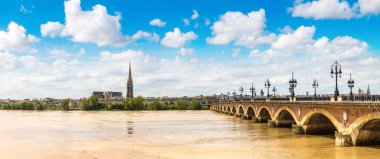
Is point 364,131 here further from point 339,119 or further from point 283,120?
point 283,120

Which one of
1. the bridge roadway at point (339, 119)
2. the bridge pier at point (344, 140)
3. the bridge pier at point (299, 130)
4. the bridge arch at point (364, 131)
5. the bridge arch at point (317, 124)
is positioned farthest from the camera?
the bridge pier at point (299, 130)

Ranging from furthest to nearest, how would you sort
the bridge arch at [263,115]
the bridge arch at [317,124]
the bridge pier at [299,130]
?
the bridge arch at [263,115], the bridge pier at [299,130], the bridge arch at [317,124]

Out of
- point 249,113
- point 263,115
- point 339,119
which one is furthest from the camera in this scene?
point 249,113

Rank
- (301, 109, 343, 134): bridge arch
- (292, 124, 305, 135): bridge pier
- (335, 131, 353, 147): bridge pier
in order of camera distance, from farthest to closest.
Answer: (292, 124, 305, 135): bridge pier, (301, 109, 343, 134): bridge arch, (335, 131, 353, 147): bridge pier

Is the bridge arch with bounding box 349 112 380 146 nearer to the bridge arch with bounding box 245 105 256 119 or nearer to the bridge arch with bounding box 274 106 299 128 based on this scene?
the bridge arch with bounding box 274 106 299 128

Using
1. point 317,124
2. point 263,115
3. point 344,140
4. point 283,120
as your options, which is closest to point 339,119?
point 344,140

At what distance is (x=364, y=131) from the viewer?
3466 cm

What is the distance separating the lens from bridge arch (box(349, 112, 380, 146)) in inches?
1294

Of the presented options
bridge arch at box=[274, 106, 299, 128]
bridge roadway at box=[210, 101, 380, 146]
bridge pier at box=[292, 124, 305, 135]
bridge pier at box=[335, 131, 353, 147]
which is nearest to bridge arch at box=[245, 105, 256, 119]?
bridge arch at box=[274, 106, 299, 128]

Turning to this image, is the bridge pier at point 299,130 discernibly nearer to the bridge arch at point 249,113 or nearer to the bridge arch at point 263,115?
the bridge arch at point 263,115

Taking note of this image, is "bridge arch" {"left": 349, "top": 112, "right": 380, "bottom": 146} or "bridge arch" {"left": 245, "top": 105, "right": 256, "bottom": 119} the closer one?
"bridge arch" {"left": 349, "top": 112, "right": 380, "bottom": 146}

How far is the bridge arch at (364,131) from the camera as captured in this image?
32.9m

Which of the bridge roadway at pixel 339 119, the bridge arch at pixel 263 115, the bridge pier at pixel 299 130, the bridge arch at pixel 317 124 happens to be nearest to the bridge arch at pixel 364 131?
the bridge roadway at pixel 339 119

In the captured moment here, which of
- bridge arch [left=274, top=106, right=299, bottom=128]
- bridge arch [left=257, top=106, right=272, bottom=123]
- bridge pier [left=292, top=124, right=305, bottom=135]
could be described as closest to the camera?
bridge pier [left=292, top=124, right=305, bottom=135]
